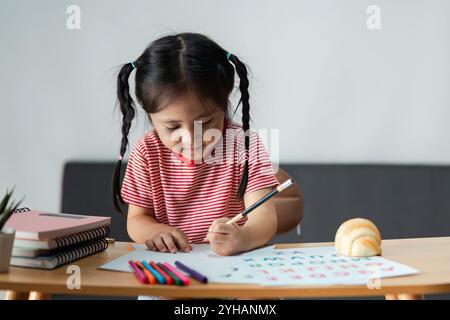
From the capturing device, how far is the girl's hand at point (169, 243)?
1.13m

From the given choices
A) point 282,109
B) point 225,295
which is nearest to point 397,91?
point 282,109

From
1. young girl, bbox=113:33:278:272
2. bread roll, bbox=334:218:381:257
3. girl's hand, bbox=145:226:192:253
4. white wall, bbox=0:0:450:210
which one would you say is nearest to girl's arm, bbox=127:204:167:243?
young girl, bbox=113:33:278:272

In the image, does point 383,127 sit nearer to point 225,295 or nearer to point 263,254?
point 263,254

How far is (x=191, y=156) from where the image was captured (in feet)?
4.75

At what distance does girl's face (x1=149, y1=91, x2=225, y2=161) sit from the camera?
1.28 meters

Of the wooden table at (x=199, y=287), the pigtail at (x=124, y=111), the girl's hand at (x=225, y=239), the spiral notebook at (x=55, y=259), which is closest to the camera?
the wooden table at (x=199, y=287)

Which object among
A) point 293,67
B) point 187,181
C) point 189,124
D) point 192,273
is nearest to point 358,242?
point 192,273

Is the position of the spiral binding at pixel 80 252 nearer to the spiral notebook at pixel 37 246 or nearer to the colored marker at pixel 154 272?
the spiral notebook at pixel 37 246

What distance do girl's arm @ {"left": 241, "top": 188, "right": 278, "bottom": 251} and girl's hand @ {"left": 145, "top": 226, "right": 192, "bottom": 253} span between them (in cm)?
11

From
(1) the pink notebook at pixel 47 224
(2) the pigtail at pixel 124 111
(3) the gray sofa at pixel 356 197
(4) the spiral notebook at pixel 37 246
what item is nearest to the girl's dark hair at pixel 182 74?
(2) the pigtail at pixel 124 111

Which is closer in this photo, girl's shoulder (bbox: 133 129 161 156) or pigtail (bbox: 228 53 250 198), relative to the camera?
pigtail (bbox: 228 53 250 198)

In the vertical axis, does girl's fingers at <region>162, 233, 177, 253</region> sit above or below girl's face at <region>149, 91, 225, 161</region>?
below

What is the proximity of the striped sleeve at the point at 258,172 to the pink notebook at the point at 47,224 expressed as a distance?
38 cm

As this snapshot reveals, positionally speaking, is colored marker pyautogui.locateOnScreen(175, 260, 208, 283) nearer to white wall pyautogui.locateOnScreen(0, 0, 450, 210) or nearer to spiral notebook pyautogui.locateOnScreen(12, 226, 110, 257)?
spiral notebook pyautogui.locateOnScreen(12, 226, 110, 257)
